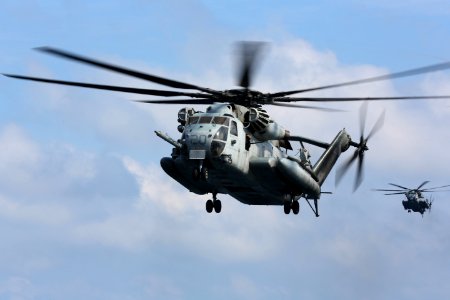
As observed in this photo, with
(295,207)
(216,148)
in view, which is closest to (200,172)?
(216,148)

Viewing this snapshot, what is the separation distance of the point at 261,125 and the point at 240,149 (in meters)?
2.58

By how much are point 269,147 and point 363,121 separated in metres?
9.84

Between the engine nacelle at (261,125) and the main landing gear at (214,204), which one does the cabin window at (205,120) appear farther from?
the main landing gear at (214,204)

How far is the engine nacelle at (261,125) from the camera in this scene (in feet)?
140

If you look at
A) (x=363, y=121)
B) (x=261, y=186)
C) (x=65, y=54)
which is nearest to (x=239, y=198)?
(x=261, y=186)

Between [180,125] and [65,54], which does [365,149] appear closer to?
[180,125]

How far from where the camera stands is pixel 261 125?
43438 mm

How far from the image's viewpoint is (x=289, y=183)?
4416 centimetres

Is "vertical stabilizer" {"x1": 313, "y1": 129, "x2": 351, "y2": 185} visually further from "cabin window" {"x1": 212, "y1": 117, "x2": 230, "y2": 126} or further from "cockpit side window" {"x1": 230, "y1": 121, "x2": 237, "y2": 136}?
"cabin window" {"x1": 212, "y1": 117, "x2": 230, "y2": 126}

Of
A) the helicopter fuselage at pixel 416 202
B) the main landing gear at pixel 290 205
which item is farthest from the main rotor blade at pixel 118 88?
the helicopter fuselage at pixel 416 202

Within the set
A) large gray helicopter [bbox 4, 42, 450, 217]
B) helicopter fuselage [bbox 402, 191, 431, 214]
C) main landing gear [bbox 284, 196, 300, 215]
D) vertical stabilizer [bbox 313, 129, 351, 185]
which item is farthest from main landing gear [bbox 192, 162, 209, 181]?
helicopter fuselage [bbox 402, 191, 431, 214]

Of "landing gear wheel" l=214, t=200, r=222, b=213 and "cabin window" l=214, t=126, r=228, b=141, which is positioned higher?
"cabin window" l=214, t=126, r=228, b=141

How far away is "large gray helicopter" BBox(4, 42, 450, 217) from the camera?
39625 mm

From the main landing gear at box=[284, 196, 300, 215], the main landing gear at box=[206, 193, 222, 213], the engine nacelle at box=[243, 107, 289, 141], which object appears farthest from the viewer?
the main landing gear at box=[284, 196, 300, 215]
